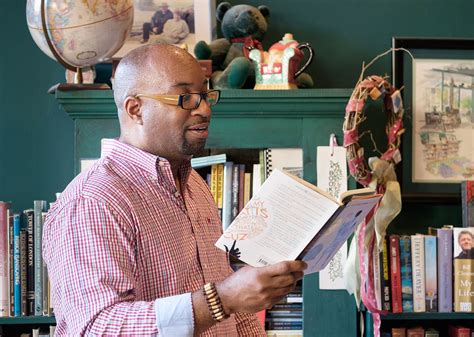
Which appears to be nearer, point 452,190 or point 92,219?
point 92,219

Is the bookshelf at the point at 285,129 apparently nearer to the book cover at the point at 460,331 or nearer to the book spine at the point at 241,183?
the book spine at the point at 241,183

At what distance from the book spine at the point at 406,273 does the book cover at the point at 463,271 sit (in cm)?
13

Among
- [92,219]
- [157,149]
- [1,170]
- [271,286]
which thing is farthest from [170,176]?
[1,170]

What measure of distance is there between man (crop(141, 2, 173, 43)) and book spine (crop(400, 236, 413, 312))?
1008 mm

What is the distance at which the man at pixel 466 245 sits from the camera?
243cm

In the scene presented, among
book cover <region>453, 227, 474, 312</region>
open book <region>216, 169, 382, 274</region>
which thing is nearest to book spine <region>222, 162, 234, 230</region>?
book cover <region>453, 227, 474, 312</region>

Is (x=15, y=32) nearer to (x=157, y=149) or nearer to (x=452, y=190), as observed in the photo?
(x=157, y=149)

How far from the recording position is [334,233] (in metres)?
1.52

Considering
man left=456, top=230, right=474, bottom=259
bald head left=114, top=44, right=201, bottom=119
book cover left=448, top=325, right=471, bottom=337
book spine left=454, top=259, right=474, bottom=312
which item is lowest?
book cover left=448, top=325, right=471, bottom=337

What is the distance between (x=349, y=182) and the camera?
239 centimetres

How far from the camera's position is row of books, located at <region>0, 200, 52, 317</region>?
7.72ft

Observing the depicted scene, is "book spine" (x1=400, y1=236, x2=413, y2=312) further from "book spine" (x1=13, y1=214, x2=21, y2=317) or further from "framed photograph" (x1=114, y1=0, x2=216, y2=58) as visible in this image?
"book spine" (x1=13, y1=214, x2=21, y2=317)

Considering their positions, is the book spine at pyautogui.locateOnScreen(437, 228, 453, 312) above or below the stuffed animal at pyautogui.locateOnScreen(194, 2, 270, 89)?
below

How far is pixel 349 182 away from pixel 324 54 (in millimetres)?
558
